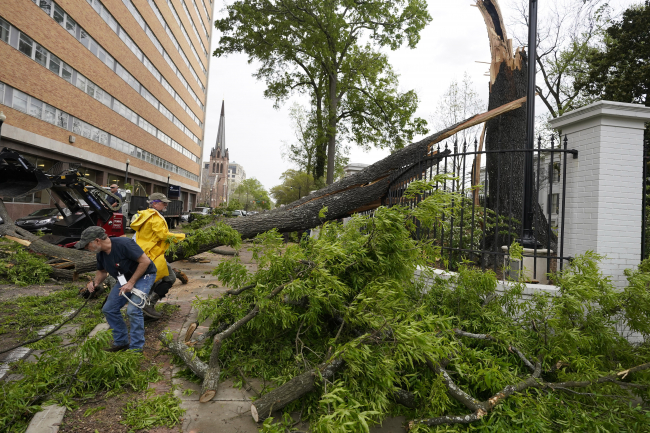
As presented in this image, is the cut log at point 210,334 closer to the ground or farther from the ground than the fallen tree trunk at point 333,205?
closer to the ground

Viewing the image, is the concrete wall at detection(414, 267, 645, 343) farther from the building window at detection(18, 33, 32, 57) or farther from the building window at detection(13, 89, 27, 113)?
the building window at detection(18, 33, 32, 57)

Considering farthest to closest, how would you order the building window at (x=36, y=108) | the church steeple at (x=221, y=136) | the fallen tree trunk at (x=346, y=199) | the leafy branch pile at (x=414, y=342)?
1. the church steeple at (x=221, y=136)
2. the building window at (x=36, y=108)
3. the fallen tree trunk at (x=346, y=199)
4. the leafy branch pile at (x=414, y=342)

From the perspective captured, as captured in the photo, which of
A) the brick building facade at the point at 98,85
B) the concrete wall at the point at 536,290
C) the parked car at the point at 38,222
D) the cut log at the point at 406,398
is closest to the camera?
the cut log at the point at 406,398

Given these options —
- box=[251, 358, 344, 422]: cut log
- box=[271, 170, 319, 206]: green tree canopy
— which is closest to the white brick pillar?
box=[251, 358, 344, 422]: cut log

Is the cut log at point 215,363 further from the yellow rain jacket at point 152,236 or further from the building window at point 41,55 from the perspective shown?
the building window at point 41,55

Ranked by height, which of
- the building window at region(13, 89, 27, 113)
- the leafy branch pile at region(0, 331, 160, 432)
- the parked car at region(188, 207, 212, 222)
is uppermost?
the building window at region(13, 89, 27, 113)

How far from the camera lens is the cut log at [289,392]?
2.74 meters

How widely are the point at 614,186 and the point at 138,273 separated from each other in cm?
558

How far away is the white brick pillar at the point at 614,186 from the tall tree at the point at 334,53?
14.0 metres

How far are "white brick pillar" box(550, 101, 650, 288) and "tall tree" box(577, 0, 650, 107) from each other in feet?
47.7

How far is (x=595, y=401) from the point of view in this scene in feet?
9.11

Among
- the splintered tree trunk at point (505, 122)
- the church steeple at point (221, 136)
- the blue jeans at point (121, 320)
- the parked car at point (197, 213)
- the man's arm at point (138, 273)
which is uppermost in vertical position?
the church steeple at point (221, 136)

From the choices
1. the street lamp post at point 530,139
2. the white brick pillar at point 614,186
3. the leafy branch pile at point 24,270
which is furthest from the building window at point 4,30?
the white brick pillar at point 614,186

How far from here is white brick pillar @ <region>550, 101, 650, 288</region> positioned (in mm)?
4016
